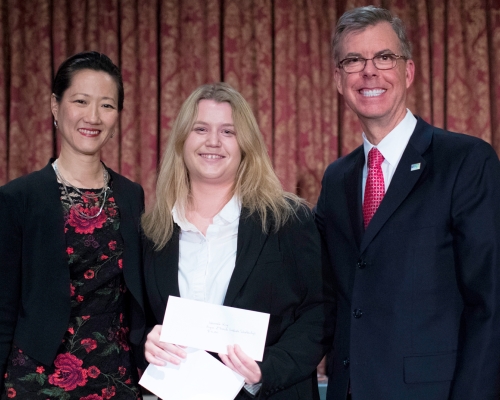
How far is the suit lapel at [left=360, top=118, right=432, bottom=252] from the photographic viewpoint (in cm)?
189

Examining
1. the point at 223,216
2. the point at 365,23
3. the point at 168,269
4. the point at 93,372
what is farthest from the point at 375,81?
the point at 93,372

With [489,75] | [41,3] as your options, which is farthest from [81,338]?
[489,75]

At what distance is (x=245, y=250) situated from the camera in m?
2.07

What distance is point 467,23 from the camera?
4727 millimetres

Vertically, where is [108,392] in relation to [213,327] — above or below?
below

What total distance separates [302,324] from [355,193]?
1.53 feet

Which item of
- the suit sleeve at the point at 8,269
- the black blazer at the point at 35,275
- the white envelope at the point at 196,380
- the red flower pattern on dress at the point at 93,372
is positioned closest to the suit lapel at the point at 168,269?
the black blazer at the point at 35,275

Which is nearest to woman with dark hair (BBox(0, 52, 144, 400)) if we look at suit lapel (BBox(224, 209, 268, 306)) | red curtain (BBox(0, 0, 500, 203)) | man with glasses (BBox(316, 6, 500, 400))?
suit lapel (BBox(224, 209, 268, 306))

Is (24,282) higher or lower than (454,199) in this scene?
lower

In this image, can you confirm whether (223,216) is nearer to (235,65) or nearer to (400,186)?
(400,186)

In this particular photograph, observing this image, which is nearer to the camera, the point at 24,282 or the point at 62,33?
the point at 24,282

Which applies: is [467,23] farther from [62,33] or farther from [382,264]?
[382,264]

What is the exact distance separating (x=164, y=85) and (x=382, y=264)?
10.4 feet

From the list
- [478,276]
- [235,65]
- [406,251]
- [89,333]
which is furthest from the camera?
[235,65]
